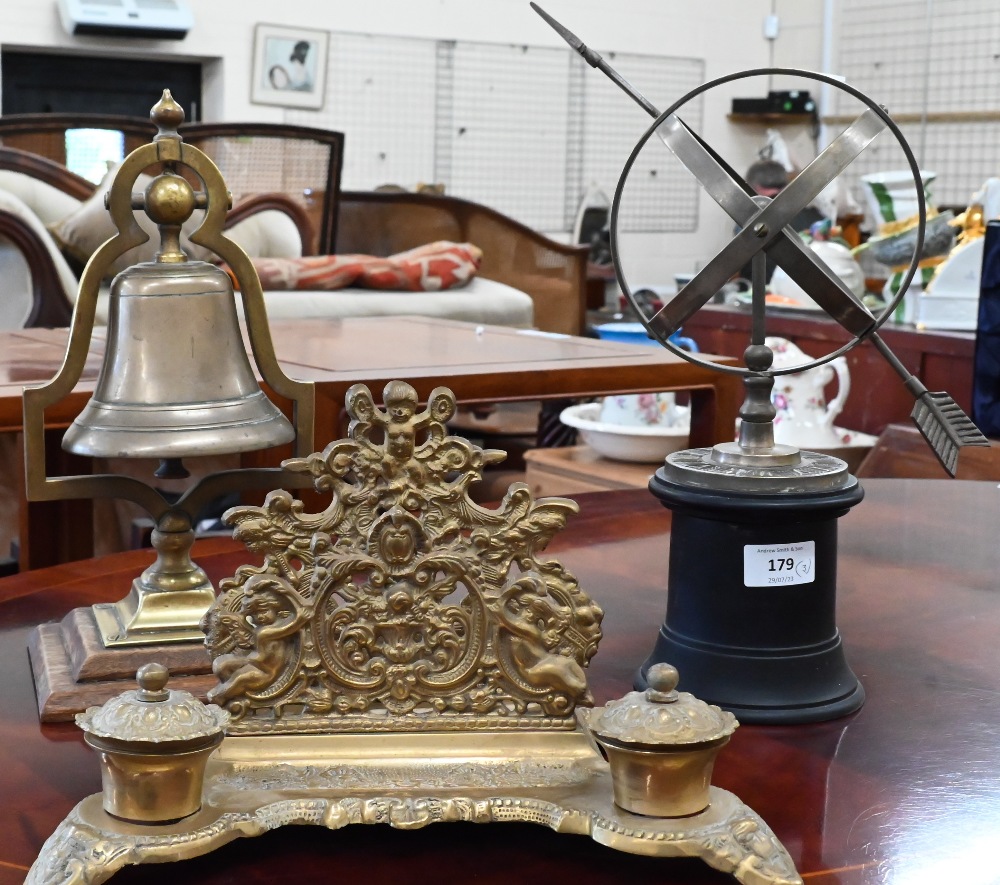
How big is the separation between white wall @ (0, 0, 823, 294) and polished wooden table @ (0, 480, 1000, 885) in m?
4.91

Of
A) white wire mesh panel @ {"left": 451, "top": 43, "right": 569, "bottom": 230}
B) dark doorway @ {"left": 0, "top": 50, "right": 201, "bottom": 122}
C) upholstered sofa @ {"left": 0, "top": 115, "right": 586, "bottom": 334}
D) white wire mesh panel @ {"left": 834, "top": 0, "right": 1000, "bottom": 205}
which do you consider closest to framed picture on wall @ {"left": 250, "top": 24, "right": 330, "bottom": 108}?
dark doorway @ {"left": 0, "top": 50, "right": 201, "bottom": 122}

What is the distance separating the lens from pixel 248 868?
25.0 inches

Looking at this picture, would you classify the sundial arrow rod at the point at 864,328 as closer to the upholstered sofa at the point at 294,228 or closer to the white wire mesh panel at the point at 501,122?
the upholstered sofa at the point at 294,228

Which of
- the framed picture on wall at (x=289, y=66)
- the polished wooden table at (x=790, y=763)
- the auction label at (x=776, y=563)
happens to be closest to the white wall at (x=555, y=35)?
the framed picture on wall at (x=289, y=66)

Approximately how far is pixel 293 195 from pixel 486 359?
9.86 feet

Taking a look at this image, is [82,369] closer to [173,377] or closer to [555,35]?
[173,377]

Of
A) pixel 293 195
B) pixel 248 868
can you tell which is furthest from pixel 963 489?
pixel 293 195

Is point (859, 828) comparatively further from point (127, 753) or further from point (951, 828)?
point (127, 753)

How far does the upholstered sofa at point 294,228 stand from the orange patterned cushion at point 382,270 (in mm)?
45

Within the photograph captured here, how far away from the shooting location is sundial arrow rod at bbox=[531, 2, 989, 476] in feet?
2.70

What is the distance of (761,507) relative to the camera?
80 centimetres

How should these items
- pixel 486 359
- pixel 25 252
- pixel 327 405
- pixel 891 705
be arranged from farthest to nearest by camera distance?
pixel 25 252 → pixel 486 359 → pixel 327 405 → pixel 891 705

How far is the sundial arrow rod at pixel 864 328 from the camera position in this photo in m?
0.82

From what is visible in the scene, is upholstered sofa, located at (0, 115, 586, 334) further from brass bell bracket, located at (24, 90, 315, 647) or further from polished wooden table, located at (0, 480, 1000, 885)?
brass bell bracket, located at (24, 90, 315, 647)
